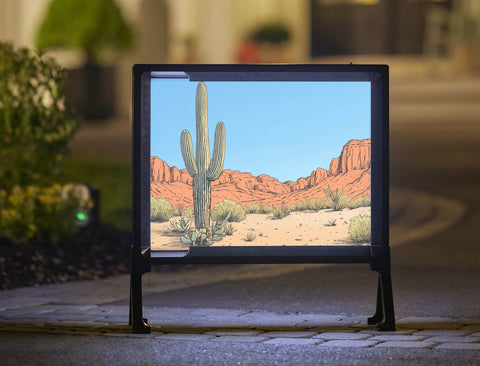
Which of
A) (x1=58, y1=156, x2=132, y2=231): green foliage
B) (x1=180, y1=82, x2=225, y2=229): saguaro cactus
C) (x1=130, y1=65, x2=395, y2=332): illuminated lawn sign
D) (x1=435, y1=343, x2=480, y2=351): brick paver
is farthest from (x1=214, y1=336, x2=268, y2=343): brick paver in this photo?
(x1=58, y1=156, x2=132, y2=231): green foliage

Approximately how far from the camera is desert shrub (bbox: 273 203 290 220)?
19.5ft

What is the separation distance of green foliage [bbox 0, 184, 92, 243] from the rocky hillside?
280 centimetres

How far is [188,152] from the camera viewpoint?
19.3ft

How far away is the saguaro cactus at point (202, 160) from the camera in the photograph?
19.2 feet

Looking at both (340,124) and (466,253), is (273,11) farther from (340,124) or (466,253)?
(340,124)

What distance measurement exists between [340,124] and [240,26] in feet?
70.2

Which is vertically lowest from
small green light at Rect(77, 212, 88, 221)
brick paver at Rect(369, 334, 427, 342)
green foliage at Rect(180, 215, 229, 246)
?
brick paver at Rect(369, 334, 427, 342)

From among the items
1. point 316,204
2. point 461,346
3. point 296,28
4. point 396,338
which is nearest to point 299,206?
point 316,204

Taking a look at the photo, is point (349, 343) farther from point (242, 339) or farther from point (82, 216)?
point (82, 216)

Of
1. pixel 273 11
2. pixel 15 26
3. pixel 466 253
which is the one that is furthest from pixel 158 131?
pixel 273 11

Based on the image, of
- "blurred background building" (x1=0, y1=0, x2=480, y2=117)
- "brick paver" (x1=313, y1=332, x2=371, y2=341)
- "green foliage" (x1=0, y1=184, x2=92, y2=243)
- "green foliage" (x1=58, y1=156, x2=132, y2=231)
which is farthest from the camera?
"blurred background building" (x1=0, y1=0, x2=480, y2=117)

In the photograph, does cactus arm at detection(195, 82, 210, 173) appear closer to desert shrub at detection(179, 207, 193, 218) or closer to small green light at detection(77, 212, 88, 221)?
desert shrub at detection(179, 207, 193, 218)

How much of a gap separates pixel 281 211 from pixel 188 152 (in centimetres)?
60

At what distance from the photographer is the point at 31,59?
28.0 feet
